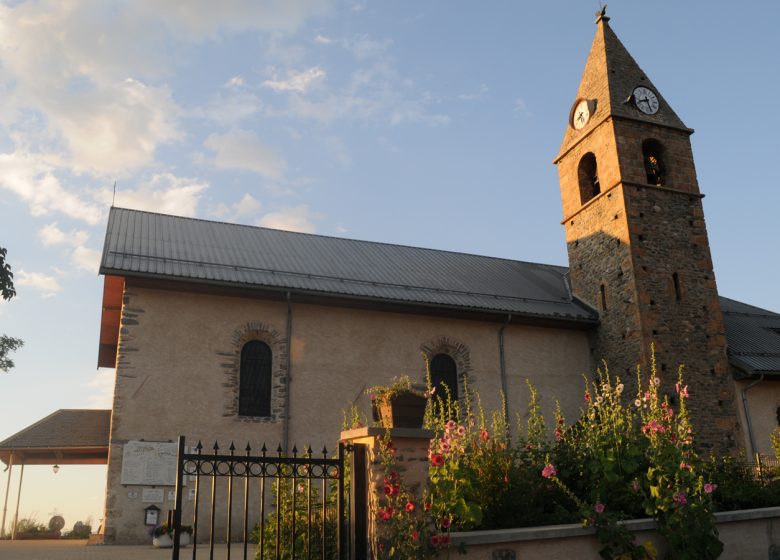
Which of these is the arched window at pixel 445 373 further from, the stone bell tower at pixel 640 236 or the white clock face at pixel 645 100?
the white clock face at pixel 645 100

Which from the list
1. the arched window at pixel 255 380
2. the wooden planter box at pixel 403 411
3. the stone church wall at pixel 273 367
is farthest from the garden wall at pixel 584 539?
the arched window at pixel 255 380

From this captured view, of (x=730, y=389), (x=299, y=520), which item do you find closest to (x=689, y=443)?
(x=299, y=520)

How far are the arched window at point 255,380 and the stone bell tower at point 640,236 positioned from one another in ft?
30.7

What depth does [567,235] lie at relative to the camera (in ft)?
71.0

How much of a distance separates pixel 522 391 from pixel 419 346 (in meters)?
3.07

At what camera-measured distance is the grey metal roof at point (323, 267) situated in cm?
1597

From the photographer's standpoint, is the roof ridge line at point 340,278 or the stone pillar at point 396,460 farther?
the roof ridge line at point 340,278

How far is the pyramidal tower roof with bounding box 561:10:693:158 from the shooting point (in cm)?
2027

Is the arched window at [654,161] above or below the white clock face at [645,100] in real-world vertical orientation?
below

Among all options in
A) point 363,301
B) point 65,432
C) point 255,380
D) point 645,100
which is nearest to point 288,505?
point 255,380

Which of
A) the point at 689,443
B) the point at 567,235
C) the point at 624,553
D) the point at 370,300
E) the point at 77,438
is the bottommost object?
the point at 624,553

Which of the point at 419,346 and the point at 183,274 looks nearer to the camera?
the point at 183,274

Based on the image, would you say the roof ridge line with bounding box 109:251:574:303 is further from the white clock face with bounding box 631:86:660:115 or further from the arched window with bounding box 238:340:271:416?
the white clock face with bounding box 631:86:660:115

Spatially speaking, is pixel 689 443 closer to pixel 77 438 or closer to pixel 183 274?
pixel 183 274
